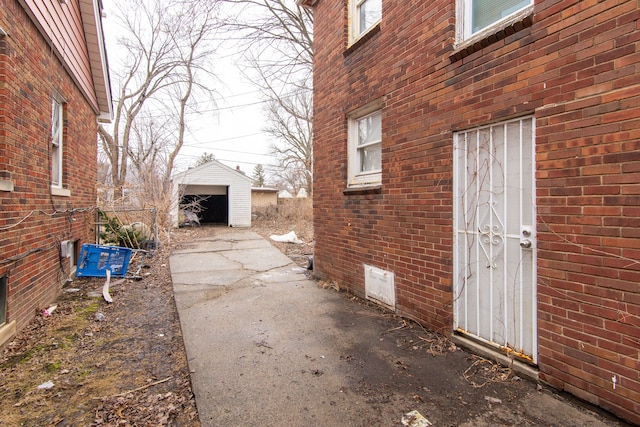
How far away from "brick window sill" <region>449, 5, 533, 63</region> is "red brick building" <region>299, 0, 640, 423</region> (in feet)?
0.04

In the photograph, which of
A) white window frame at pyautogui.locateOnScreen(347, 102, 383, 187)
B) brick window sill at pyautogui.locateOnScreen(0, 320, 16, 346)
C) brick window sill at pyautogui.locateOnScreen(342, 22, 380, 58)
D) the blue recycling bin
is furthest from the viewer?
the blue recycling bin

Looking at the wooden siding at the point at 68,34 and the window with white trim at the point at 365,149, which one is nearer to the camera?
the wooden siding at the point at 68,34

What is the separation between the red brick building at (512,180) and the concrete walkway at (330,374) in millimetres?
364

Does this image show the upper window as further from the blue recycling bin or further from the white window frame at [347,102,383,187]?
the blue recycling bin

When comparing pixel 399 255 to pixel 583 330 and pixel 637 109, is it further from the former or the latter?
pixel 637 109

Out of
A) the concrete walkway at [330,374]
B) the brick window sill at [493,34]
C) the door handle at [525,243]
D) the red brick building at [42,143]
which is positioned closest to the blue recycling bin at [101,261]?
the red brick building at [42,143]

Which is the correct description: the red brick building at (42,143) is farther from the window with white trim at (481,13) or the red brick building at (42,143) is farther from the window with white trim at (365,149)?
the window with white trim at (481,13)

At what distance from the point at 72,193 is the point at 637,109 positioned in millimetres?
7771

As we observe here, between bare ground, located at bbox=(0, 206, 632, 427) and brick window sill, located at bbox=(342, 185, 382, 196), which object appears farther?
brick window sill, located at bbox=(342, 185, 382, 196)

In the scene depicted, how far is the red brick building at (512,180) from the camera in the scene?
7.11ft

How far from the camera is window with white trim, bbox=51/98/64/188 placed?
5.38 metres

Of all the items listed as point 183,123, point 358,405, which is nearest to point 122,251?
point 358,405

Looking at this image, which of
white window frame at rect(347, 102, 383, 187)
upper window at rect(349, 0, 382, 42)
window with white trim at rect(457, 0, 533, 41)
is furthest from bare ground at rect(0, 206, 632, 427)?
upper window at rect(349, 0, 382, 42)

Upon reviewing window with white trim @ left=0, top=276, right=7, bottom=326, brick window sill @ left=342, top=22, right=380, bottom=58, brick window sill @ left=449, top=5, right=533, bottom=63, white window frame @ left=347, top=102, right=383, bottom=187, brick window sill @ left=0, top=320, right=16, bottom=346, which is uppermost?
brick window sill @ left=342, top=22, right=380, bottom=58
